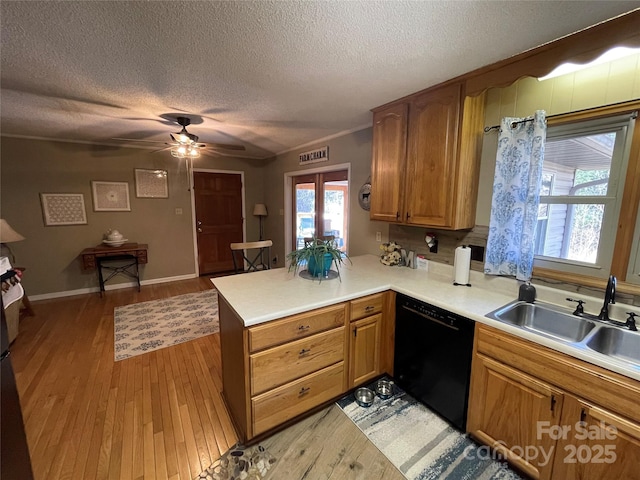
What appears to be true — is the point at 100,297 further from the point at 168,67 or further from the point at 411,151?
the point at 411,151

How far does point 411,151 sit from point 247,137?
2.33 meters

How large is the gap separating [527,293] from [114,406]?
9.83ft

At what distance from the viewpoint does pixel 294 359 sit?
5.58ft

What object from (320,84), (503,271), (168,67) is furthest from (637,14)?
(168,67)

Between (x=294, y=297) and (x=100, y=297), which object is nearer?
(x=294, y=297)

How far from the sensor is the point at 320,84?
1979 millimetres

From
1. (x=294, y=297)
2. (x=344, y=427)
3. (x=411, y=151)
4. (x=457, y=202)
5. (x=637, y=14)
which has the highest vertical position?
(x=637, y=14)

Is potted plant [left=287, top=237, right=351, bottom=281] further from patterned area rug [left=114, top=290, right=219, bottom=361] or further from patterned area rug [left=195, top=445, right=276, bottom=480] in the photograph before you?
patterned area rug [left=114, top=290, right=219, bottom=361]

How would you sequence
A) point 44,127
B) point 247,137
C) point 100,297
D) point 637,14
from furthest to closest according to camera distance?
point 100,297
point 247,137
point 44,127
point 637,14

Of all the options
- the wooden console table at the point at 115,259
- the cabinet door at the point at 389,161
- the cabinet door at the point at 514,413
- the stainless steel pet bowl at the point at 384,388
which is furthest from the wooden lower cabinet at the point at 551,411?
the wooden console table at the point at 115,259

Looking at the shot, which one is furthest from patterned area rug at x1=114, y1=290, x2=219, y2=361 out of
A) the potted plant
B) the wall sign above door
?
the wall sign above door

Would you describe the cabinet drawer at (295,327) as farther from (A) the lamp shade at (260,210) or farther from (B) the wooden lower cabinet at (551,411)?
(A) the lamp shade at (260,210)

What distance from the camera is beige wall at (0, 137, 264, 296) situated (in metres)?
3.73

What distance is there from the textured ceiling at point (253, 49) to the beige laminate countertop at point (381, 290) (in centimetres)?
146
